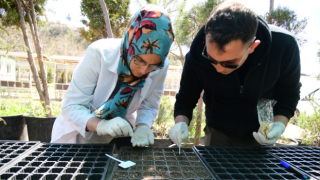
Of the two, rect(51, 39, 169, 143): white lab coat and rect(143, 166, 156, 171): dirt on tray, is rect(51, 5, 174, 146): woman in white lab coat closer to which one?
rect(51, 39, 169, 143): white lab coat

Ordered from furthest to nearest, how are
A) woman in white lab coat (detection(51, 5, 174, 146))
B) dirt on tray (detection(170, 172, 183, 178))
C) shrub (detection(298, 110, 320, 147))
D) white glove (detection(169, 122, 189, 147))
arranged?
shrub (detection(298, 110, 320, 147)) → white glove (detection(169, 122, 189, 147)) → woman in white lab coat (detection(51, 5, 174, 146)) → dirt on tray (detection(170, 172, 183, 178))

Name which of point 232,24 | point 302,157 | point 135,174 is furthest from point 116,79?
point 302,157

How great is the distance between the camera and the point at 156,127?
3.81 metres

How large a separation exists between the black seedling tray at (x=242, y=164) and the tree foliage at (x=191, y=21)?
7.62ft

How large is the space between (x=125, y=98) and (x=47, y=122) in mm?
2062

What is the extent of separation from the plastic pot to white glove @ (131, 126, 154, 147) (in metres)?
2.26

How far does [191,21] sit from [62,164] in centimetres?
295

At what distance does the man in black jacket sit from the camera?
1158mm

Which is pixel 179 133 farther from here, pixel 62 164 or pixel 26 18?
pixel 26 18

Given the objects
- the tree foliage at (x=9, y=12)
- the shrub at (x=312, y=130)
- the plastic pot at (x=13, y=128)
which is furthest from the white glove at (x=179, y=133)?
the tree foliage at (x=9, y=12)

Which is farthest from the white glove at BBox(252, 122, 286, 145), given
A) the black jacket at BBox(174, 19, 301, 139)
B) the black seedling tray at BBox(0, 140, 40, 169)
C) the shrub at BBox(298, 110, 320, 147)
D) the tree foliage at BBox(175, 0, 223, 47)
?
the tree foliage at BBox(175, 0, 223, 47)

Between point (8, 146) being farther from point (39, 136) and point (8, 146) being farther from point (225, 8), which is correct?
point (39, 136)

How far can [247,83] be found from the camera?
1.35m

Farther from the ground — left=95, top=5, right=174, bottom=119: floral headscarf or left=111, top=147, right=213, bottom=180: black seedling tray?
left=95, top=5, right=174, bottom=119: floral headscarf
